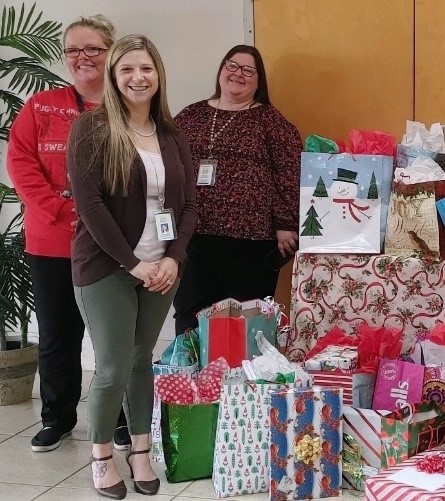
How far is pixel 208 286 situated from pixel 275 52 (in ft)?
3.75

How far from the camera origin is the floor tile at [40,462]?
263 cm

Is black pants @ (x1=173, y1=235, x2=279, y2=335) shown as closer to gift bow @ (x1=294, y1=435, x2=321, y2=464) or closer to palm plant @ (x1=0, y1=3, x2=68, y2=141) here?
gift bow @ (x1=294, y1=435, x2=321, y2=464)

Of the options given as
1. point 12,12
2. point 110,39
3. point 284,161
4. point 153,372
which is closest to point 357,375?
point 153,372

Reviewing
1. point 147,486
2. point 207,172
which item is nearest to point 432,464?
point 147,486

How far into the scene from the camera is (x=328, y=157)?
2.80 meters

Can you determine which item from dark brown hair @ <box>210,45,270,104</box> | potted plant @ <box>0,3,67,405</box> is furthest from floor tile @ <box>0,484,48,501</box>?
dark brown hair @ <box>210,45,270,104</box>

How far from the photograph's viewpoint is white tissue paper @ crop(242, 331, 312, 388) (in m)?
2.47

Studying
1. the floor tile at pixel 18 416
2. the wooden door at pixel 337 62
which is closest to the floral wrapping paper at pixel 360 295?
the wooden door at pixel 337 62

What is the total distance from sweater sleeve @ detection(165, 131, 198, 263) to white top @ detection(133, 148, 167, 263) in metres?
0.06

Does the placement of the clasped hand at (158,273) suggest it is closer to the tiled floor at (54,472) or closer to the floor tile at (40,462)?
the tiled floor at (54,472)

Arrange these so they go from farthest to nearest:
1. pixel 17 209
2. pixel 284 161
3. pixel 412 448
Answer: pixel 17 209 → pixel 284 161 → pixel 412 448

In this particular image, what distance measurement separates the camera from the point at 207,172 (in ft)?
9.73

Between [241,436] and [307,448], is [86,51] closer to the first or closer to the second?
[241,436]

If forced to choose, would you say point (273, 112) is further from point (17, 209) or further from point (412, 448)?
point (17, 209)
